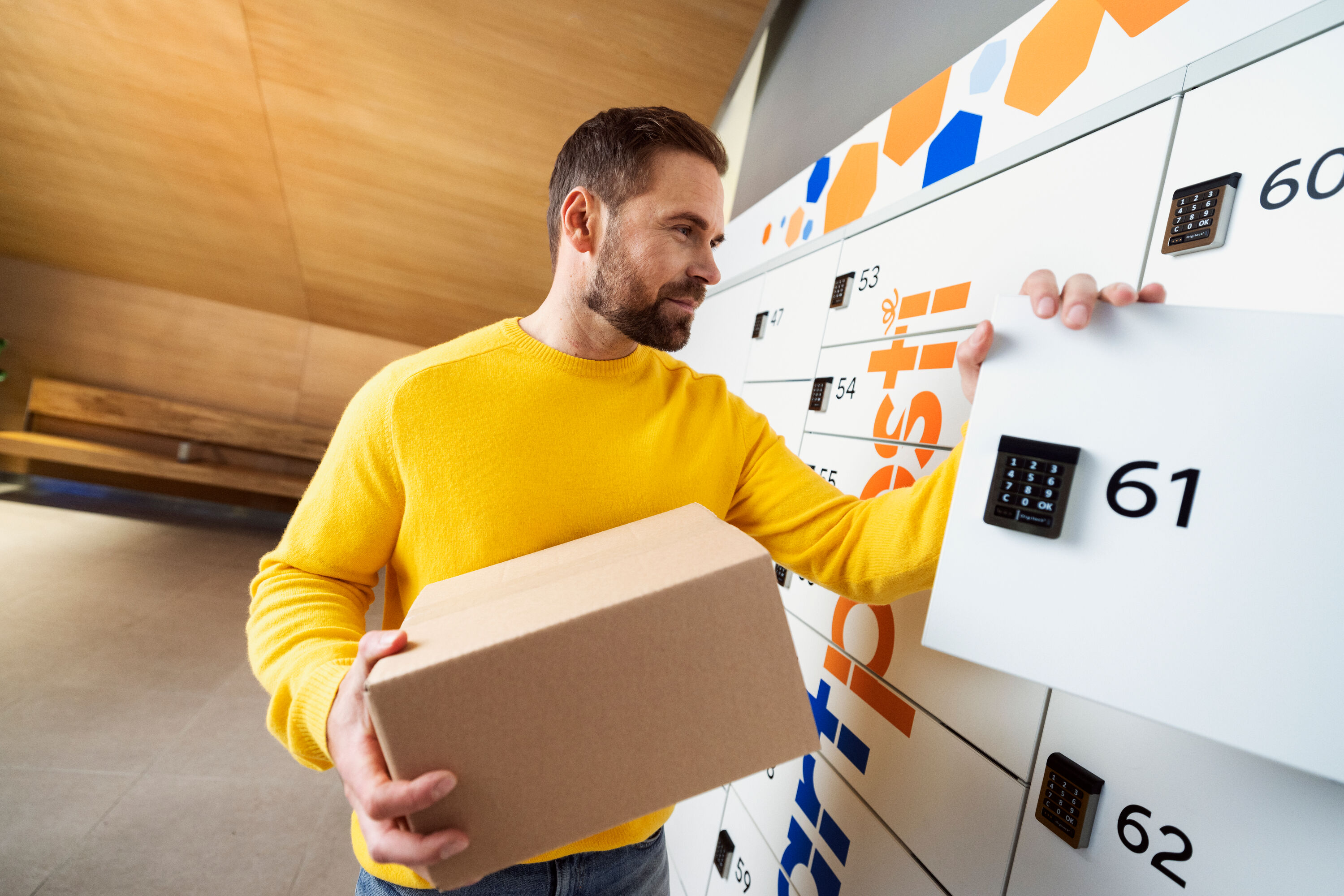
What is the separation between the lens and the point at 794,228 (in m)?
2.13

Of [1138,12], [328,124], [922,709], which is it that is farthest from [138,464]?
[1138,12]

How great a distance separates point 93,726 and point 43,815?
0.52 metres

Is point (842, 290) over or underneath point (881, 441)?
over

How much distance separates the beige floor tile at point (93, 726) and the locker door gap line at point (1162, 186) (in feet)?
10.2

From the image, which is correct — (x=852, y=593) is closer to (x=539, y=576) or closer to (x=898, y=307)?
(x=539, y=576)

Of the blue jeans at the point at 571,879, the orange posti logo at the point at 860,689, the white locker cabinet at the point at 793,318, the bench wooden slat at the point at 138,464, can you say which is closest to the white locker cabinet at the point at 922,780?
the orange posti logo at the point at 860,689

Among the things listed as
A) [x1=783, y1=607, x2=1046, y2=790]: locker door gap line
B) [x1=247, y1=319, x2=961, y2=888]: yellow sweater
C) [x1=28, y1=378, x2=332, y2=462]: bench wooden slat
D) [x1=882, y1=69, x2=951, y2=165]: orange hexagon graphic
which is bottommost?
[x1=28, y1=378, x2=332, y2=462]: bench wooden slat

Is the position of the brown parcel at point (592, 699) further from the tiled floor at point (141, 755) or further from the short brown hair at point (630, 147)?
the tiled floor at point (141, 755)

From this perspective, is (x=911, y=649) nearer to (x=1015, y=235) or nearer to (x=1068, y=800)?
(x=1068, y=800)

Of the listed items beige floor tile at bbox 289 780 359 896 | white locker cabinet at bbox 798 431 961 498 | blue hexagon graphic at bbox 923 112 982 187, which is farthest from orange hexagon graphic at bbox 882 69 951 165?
beige floor tile at bbox 289 780 359 896

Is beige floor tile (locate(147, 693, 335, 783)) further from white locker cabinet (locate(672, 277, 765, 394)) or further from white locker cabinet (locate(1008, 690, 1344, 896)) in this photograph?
white locker cabinet (locate(1008, 690, 1344, 896))

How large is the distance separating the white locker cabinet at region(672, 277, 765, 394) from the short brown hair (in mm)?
947

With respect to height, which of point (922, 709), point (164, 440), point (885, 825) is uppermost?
point (922, 709)

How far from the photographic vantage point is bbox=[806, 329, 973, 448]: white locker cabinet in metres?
1.19
